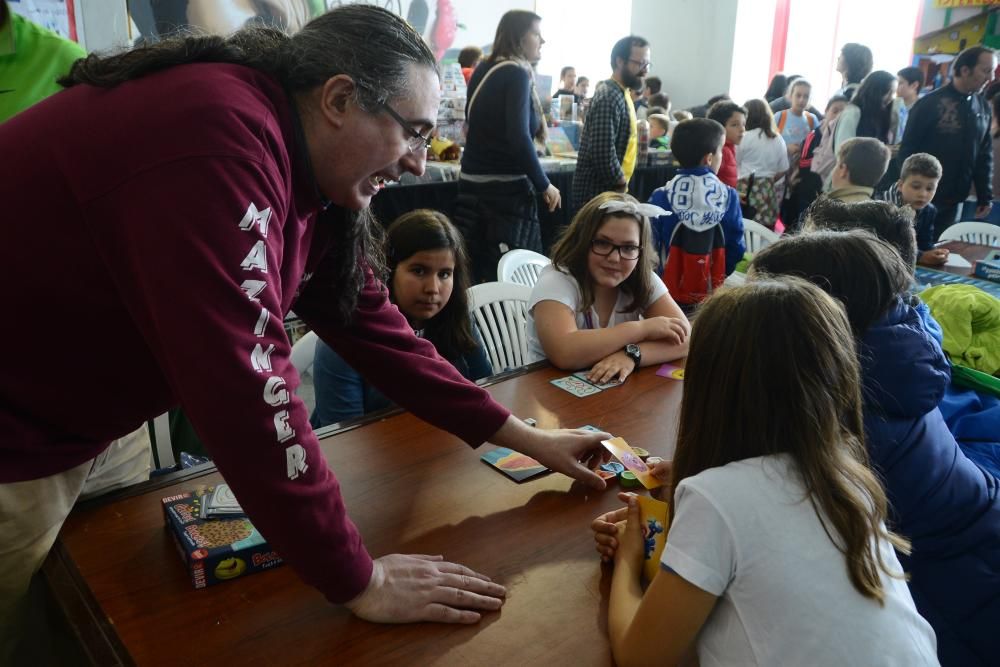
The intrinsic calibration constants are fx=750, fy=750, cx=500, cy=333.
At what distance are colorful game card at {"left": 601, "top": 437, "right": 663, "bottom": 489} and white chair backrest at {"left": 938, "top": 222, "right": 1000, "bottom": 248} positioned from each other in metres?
3.57

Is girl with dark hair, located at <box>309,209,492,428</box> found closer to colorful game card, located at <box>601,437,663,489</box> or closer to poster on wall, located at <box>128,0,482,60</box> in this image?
colorful game card, located at <box>601,437,663,489</box>

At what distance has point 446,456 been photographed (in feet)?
4.66

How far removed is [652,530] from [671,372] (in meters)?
0.90

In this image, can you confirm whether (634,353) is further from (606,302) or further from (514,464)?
(514,464)

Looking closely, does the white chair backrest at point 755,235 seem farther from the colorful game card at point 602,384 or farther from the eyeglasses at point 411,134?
the eyeglasses at point 411,134

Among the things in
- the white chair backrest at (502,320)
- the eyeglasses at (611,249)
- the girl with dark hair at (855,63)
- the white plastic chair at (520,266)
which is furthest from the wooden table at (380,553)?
the girl with dark hair at (855,63)

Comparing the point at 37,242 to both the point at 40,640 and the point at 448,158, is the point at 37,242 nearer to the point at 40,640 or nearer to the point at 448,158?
the point at 40,640

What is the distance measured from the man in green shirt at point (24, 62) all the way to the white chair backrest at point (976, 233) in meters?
4.24

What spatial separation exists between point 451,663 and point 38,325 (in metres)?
0.65

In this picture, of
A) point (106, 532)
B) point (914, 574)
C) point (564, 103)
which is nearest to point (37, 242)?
point (106, 532)

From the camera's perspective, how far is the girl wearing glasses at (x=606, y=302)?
193 centimetres

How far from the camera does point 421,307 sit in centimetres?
205

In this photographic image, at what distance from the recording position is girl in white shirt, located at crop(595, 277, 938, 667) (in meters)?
0.85

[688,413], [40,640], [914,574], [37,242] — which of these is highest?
[37,242]
